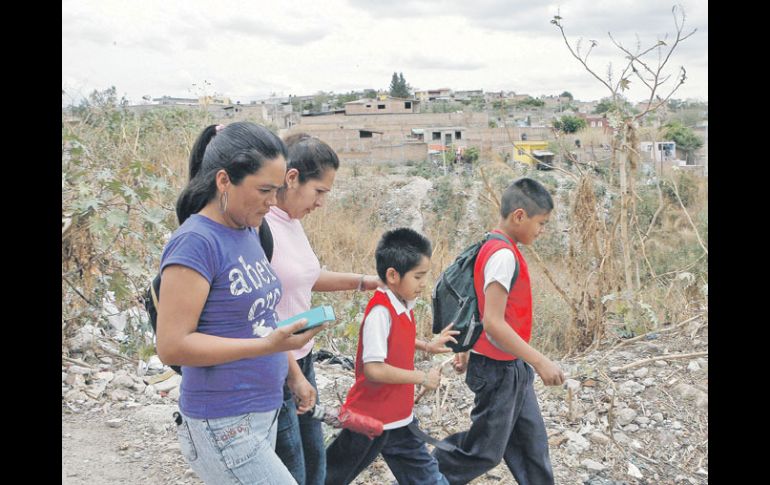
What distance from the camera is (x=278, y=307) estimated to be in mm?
2100

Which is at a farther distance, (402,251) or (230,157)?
(402,251)

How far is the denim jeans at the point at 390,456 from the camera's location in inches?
94.0

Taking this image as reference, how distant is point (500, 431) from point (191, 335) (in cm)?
138

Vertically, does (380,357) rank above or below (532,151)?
below

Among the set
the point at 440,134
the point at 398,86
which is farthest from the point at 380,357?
the point at 398,86

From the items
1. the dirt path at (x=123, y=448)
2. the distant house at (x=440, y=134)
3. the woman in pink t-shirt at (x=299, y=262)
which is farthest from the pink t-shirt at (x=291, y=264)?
the distant house at (x=440, y=134)

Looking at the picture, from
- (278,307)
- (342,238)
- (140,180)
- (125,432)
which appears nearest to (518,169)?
(342,238)

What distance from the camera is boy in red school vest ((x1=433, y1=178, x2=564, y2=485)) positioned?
2398mm

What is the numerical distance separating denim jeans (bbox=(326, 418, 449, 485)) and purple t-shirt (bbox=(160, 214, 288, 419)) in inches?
28.5

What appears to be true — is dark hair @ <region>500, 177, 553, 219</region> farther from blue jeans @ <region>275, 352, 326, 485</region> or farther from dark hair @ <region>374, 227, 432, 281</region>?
blue jeans @ <region>275, 352, 326, 485</region>

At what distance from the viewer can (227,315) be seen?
165 centimetres

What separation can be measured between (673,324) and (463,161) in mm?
17640

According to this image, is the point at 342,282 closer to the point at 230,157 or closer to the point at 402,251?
the point at 402,251

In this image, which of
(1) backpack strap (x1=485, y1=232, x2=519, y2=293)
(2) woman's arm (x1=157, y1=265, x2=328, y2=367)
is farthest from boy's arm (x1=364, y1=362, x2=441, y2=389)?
(2) woman's arm (x1=157, y1=265, x2=328, y2=367)
